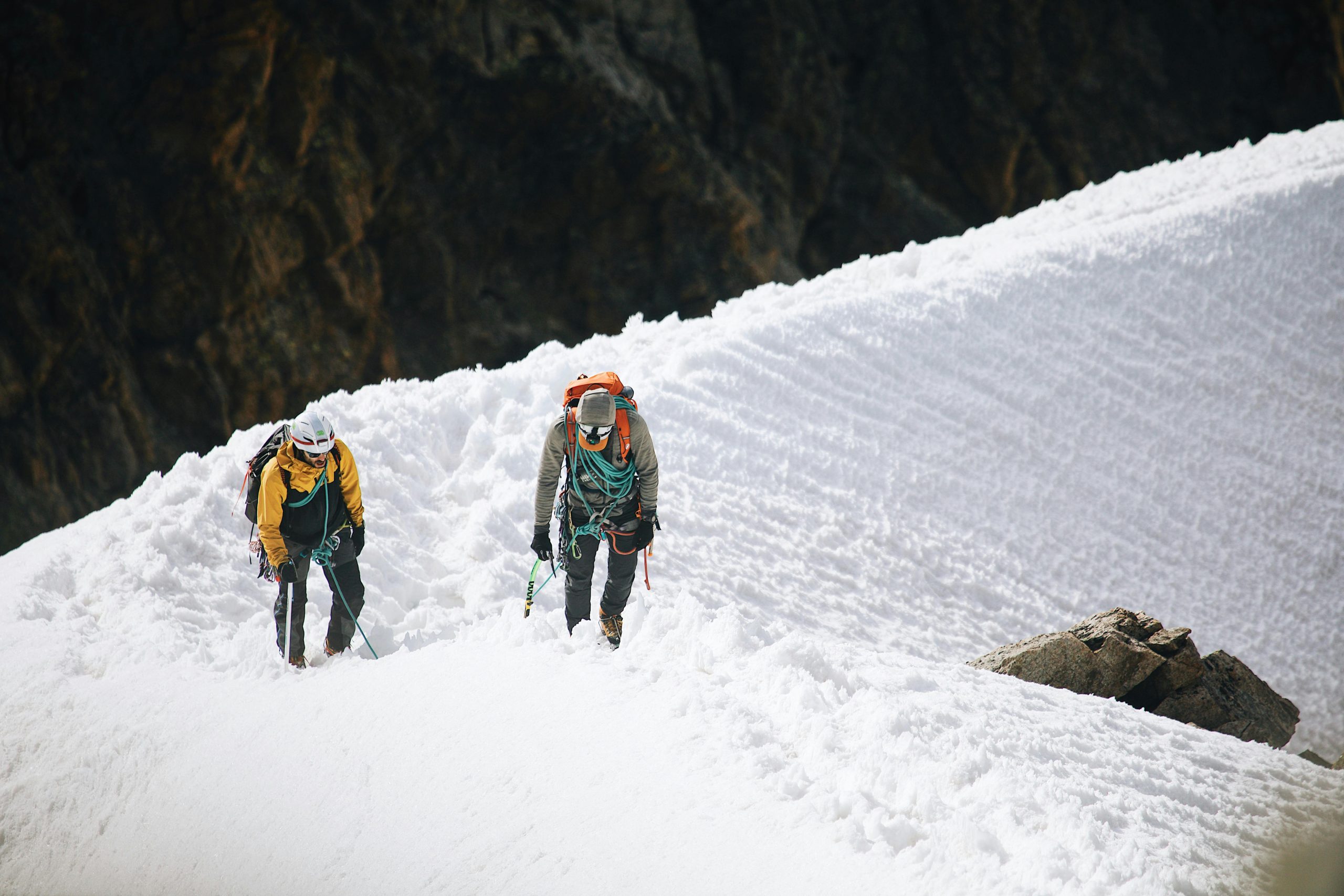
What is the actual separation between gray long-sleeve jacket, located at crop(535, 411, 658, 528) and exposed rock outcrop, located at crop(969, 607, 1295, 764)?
256 cm

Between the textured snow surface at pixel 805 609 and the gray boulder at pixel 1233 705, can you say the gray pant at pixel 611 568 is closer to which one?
the textured snow surface at pixel 805 609

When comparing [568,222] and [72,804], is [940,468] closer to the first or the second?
[72,804]

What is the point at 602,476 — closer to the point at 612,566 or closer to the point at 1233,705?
the point at 612,566

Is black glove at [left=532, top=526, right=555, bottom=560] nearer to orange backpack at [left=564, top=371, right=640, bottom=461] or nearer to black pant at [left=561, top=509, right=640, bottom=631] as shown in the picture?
black pant at [left=561, top=509, right=640, bottom=631]

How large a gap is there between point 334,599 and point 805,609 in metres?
3.51

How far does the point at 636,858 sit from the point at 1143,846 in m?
1.96

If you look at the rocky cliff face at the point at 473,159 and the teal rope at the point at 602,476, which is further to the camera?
the rocky cliff face at the point at 473,159

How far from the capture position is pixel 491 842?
400cm

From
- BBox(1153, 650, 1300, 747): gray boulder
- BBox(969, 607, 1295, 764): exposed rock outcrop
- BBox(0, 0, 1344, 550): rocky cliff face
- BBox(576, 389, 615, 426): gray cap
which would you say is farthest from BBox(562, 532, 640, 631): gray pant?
BBox(0, 0, 1344, 550): rocky cliff face

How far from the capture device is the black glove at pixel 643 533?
17.3 ft

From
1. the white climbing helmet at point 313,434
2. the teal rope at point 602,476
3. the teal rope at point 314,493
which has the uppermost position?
the white climbing helmet at point 313,434

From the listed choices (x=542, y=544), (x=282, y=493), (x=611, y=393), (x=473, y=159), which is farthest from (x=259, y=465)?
(x=473, y=159)

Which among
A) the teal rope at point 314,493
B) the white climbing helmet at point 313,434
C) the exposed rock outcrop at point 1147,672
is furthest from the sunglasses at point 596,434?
the exposed rock outcrop at point 1147,672

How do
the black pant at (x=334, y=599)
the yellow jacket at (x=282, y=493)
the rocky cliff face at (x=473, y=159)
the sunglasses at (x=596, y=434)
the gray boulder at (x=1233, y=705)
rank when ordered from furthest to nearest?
1. the rocky cliff face at (x=473, y=159)
2. the gray boulder at (x=1233, y=705)
3. the black pant at (x=334, y=599)
4. the yellow jacket at (x=282, y=493)
5. the sunglasses at (x=596, y=434)
